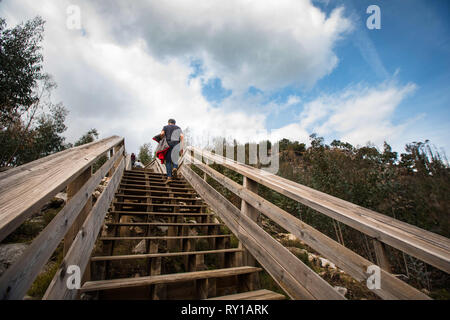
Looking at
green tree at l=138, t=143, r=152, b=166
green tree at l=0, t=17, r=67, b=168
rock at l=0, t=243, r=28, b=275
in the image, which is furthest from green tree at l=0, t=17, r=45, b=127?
rock at l=0, t=243, r=28, b=275

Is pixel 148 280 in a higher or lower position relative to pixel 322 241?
lower

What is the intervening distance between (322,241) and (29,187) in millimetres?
1660

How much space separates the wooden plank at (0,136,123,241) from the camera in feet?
2.18

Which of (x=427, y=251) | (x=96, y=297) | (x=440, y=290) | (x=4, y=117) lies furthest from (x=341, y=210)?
(x=4, y=117)

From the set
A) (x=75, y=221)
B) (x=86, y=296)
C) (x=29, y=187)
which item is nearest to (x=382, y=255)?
(x=29, y=187)

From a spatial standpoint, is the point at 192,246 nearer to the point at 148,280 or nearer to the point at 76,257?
the point at 148,280

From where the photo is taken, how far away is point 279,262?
1659 mm

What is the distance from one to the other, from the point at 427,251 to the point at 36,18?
828 inches
